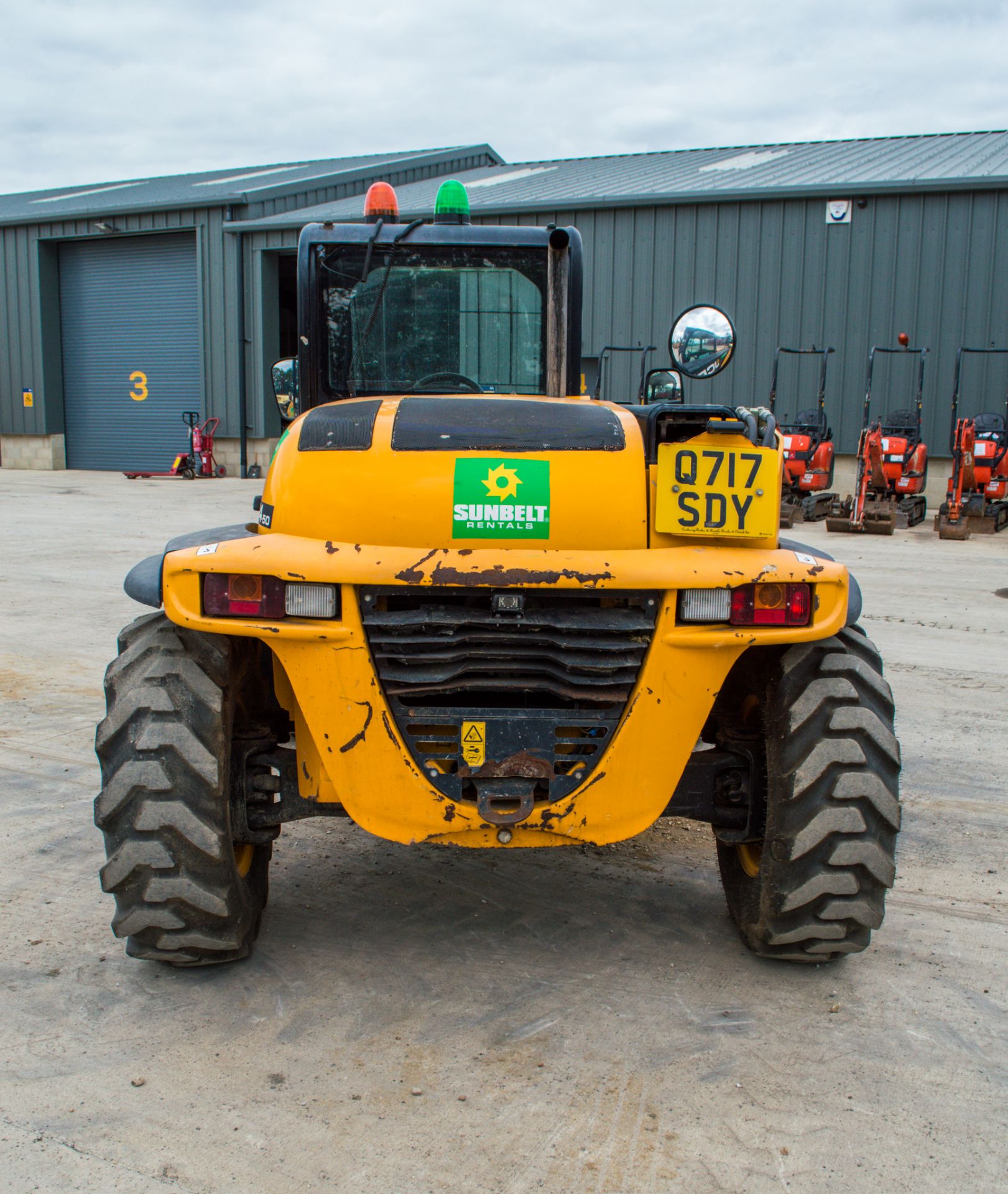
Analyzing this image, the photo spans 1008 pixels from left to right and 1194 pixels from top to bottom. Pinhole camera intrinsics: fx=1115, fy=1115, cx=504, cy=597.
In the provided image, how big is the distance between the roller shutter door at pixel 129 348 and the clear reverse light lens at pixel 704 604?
25.3 meters

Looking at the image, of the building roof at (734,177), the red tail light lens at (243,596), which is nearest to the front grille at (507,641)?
the red tail light lens at (243,596)

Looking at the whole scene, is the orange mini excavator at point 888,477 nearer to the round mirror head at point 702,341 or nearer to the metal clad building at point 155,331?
the round mirror head at point 702,341

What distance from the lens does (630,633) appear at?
2918mm

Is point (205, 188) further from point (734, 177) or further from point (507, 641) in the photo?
point (507, 641)

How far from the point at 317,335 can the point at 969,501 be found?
13130 millimetres

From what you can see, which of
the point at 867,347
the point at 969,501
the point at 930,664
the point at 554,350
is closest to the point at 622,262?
the point at 867,347

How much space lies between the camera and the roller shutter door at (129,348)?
1056 inches

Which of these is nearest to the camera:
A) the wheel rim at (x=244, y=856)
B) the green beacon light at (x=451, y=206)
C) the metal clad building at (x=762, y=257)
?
the wheel rim at (x=244, y=856)

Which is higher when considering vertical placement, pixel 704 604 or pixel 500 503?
pixel 500 503

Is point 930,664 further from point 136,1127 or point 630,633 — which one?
point 136,1127

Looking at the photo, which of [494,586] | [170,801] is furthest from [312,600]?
[170,801]

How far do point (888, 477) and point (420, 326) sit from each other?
13421mm

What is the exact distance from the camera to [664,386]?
4180 millimetres

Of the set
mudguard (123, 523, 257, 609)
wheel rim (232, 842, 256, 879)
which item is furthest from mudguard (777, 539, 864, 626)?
wheel rim (232, 842, 256, 879)
